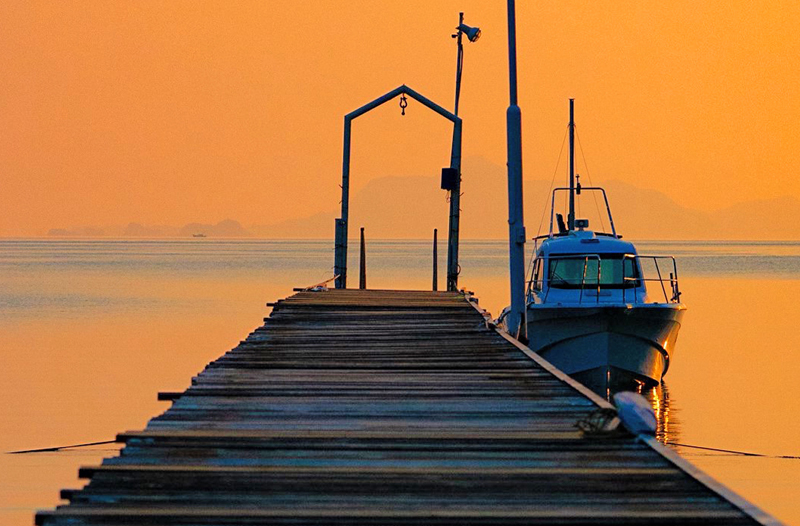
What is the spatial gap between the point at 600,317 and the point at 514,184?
278cm

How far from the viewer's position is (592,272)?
24.0m

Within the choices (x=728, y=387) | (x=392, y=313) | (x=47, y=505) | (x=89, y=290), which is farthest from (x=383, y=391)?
(x=89, y=290)

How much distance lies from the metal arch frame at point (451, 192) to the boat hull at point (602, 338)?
901 centimetres

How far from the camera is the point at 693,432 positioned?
72.6 ft

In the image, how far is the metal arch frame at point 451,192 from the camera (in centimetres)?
3166

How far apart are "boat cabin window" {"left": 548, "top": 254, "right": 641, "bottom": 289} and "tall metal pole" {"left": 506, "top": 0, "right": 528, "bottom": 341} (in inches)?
83.1

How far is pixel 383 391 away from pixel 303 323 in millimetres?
7770

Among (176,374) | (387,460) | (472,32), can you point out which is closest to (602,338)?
(472,32)

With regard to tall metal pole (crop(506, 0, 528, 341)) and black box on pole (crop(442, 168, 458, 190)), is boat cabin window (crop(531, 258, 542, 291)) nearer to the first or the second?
tall metal pole (crop(506, 0, 528, 341))

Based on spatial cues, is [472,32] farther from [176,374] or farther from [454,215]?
[176,374]

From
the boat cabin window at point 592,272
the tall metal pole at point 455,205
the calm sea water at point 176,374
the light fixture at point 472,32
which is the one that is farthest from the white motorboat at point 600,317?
the tall metal pole at point 455,205

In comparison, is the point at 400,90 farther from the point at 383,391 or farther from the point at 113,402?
the point at 383,391

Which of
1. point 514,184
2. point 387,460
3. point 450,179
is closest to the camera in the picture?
point 387,460

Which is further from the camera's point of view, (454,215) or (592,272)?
(454,215)
